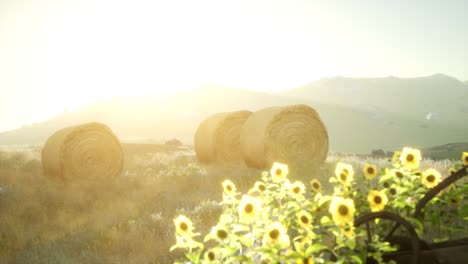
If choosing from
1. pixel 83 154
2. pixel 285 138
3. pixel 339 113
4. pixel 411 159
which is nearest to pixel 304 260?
pixel 411 159

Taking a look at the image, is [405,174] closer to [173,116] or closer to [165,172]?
[165,172]

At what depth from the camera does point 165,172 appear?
13523 millimetres

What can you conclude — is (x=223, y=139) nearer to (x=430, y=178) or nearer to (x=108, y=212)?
(x=108, y=212)

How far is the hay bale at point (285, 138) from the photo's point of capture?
1166 centimetres

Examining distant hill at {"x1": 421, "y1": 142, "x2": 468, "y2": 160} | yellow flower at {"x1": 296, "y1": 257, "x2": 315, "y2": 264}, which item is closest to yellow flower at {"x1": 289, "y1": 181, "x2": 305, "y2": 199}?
yellow flower at {"x1": 296, "y1": 257, "x2": 315, "y2": 264}

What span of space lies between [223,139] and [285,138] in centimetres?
311

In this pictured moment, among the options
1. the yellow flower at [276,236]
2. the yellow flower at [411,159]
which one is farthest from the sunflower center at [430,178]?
the yellow flower at [276,236]

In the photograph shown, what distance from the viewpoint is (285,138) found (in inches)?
468

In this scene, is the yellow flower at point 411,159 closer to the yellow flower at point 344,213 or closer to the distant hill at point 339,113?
the yellow flower at point 344,213

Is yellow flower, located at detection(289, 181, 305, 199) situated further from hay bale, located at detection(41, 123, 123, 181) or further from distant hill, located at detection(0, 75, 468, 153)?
distant hill, located at detection(0, 75, 468, 153)

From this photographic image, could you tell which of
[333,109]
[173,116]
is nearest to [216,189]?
[173,116]

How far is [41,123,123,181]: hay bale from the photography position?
1197cm

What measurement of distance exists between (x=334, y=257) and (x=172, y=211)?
20.8ft

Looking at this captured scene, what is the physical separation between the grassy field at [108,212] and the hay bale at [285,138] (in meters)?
0.62
